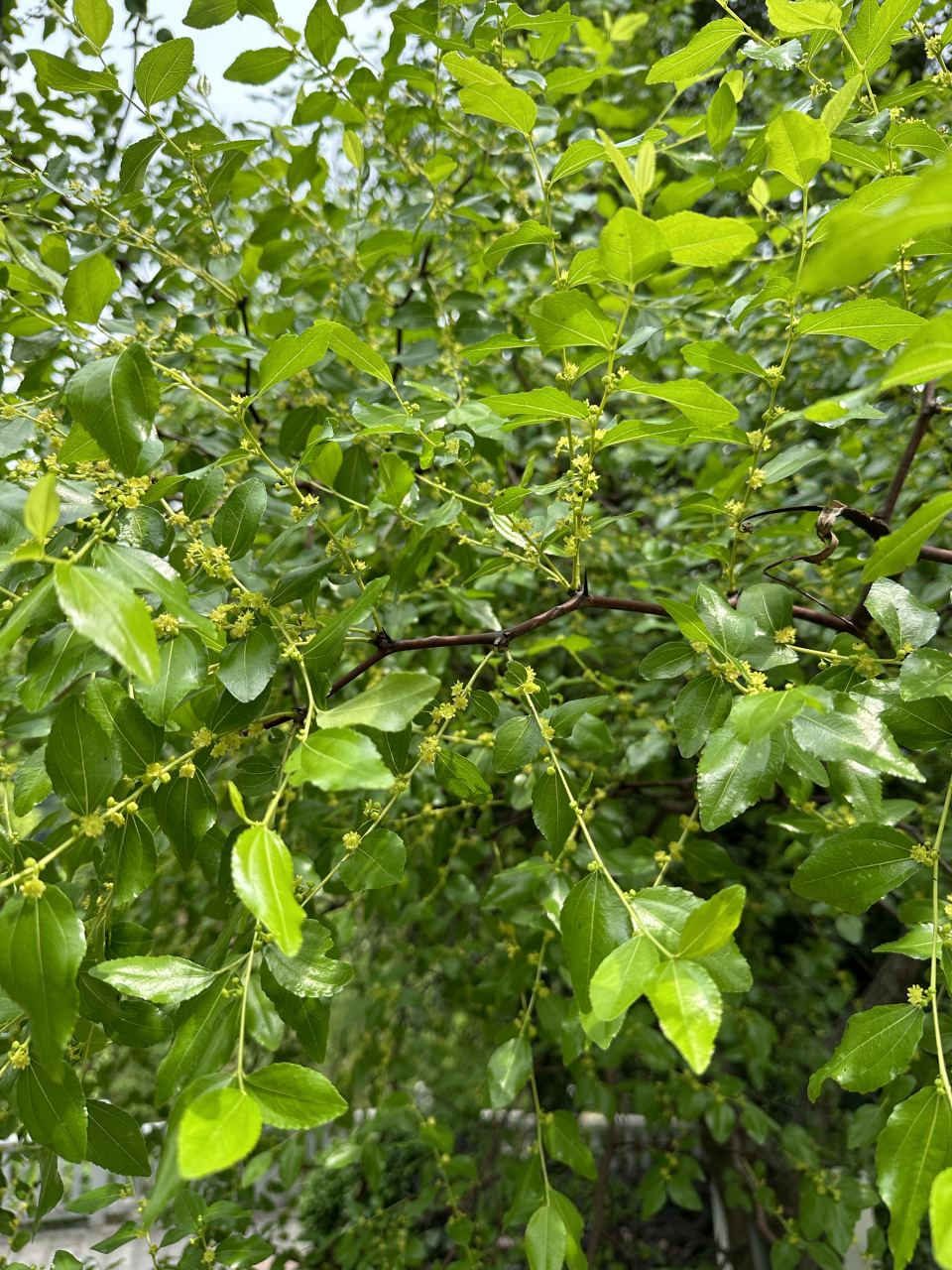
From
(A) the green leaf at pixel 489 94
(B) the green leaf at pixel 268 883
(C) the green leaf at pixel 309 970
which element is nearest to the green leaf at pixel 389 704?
(B) the green leaf at pixel 268 883

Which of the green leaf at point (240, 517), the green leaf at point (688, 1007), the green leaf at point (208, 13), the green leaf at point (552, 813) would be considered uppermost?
the green leaf at point (208, 13)

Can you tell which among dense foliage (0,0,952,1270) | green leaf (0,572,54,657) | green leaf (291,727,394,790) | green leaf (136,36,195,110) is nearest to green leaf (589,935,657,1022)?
dense foliage (0,0,952,1270)

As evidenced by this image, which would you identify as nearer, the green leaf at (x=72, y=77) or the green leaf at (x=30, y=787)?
the green leaf at (x=30, y=787)

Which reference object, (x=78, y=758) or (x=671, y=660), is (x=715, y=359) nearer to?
(x=671, y=660)

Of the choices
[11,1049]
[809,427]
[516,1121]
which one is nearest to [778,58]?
[809,427]

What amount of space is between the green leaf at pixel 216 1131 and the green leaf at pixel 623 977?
27 centimetres

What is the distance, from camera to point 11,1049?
2.71ft

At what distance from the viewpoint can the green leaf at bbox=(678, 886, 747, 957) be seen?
61cm

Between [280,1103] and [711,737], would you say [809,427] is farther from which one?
[280,1103]

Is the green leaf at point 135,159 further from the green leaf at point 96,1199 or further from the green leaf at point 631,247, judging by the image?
the green leaf at point 96,1199

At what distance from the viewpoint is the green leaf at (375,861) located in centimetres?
90

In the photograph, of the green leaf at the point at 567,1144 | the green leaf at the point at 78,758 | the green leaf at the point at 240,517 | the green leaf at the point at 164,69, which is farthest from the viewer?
the green leaf at the point at 567,1144

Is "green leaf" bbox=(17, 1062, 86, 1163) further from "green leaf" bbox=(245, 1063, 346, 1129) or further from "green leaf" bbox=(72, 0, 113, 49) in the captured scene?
"green leaf" bbox=(72, 0, 113, 49)

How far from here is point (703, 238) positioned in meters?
0.79
